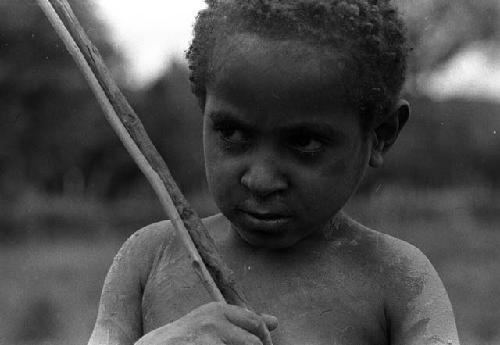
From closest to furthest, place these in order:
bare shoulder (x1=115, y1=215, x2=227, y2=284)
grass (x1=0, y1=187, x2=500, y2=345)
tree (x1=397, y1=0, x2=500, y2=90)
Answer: bare shoulder (x1=115, y1=215, x2=227, y2=284) < grass (x1=0, y1=187, x2=500, y2=345) < tree (x1=397, y1=0, x2=500, y2=90)

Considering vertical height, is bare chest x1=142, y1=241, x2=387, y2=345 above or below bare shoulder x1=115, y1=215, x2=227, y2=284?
below

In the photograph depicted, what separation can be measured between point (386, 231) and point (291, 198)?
9.40 metres

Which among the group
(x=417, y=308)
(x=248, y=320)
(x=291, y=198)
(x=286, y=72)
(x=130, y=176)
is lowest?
(x=130, y=176)

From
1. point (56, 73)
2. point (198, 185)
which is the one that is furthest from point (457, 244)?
point (56, 73)

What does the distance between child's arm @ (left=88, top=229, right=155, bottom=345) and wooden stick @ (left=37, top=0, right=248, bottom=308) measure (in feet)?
0.82

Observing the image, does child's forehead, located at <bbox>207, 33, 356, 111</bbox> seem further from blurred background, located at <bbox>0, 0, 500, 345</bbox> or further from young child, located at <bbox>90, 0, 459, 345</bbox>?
blurred background, located at <bbox>0, 0, 500, 345</bbox>

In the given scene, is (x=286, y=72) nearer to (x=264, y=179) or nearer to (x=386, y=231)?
(x=264, y=179)

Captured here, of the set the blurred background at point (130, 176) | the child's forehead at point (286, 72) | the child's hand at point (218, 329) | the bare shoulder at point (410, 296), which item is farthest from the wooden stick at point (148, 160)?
the blurred background at point (130, 176)

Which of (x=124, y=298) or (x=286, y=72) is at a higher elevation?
(x=286, y=72)

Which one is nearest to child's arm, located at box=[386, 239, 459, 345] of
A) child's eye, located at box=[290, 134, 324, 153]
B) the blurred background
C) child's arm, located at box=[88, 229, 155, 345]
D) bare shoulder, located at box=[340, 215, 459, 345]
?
bare shoulder, located at box=[340, 215, 459, 345]

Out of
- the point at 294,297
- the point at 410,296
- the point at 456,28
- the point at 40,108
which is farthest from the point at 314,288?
the point at 456,28

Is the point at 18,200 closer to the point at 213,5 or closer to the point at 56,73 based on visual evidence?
the point at 56,73

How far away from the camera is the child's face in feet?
5.10

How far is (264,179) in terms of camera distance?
157cm
